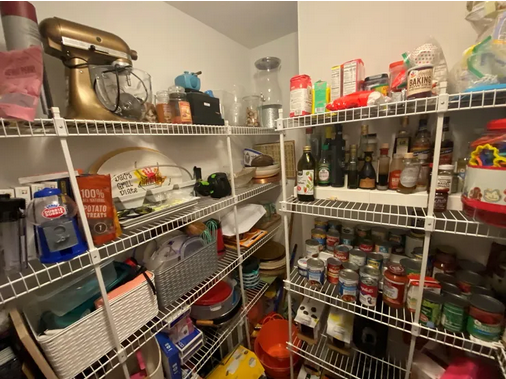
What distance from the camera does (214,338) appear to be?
121 centimetres

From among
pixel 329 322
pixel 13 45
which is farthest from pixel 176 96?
pixel 329 322

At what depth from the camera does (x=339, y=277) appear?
0.99 metres

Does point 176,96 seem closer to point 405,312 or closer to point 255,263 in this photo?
point 255,263

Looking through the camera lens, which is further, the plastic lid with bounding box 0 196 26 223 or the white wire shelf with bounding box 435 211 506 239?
the white wire shelf with bounding box 435 211 506 239

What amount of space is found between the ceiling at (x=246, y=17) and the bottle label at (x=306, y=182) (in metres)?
1.00

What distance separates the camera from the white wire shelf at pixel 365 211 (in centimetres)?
81

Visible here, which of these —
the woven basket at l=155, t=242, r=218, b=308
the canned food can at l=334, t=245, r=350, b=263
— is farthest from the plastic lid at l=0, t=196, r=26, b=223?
the canned food can at l=334, t=245, r=350, b=263

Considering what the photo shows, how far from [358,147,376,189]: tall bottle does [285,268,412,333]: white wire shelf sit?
1.74 ft

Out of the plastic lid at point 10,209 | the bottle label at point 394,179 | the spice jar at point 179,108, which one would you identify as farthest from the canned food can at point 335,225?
the plastic lid at point 10,209

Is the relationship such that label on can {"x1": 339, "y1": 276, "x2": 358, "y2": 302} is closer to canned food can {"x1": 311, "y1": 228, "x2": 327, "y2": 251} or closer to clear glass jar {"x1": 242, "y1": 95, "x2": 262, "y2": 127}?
canned food can {"x1": 311, "y1": 228, "x2": 327, "y2": 251}

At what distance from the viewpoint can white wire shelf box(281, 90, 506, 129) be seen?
643mm

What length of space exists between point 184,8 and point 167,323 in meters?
1.63

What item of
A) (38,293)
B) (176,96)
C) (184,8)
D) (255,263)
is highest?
(184,8)

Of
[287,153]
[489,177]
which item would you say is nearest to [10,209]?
[489,177]
